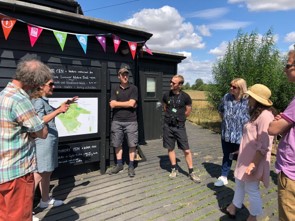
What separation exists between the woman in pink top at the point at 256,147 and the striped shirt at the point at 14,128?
2.11 m

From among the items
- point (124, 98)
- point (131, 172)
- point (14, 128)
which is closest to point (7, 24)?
point (124, 98)

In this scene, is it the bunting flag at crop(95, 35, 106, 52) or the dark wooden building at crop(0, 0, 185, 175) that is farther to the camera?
the bunting flag at crop(95, 35, 106, 52)

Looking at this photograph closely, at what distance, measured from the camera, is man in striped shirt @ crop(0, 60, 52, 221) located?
6.57ft

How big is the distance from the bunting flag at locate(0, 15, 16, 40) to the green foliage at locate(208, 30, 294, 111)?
26.1ft

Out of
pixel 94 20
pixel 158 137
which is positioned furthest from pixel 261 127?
pixel 158 137

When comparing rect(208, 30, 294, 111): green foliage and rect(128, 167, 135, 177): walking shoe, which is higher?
rect(208, 30, 294, 111): green foliage

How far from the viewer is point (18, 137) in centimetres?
207

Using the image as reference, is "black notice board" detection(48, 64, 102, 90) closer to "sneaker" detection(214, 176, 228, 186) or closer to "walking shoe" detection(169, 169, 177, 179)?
"walking shoe" detection(169, 169, 177, 179)

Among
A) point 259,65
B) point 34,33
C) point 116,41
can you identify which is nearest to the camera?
point 34,33

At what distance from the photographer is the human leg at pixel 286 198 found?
6.95 ft

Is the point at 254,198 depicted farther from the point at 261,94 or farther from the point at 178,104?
the point at 178,104

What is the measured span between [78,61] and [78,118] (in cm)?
105

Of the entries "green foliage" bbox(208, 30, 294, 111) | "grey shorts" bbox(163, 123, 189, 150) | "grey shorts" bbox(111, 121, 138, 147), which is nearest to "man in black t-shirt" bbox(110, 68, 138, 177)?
"grey shorts" bbox(111, 121, 138, 147)

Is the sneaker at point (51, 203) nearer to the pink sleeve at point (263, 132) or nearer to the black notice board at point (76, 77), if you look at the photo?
the black notice board at point (76, 77)
